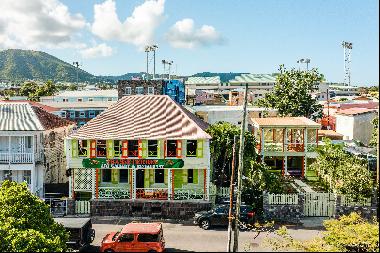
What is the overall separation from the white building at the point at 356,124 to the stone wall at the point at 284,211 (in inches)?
1165

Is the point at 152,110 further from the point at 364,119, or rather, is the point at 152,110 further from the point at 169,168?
the point at 364,119

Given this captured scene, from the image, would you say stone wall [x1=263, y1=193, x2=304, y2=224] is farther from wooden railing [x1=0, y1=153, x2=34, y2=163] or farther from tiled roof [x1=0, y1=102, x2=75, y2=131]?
wooden railing [x1=0, y1=153, x2=34, y2=163]

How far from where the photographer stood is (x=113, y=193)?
31969 mm

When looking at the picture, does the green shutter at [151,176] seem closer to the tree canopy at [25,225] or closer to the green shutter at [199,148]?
the green shutter at [199,148]

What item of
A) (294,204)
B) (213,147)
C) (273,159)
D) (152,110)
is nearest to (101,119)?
(152,110)

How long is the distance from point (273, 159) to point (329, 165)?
463 inches

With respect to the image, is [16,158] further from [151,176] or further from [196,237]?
[196,237]

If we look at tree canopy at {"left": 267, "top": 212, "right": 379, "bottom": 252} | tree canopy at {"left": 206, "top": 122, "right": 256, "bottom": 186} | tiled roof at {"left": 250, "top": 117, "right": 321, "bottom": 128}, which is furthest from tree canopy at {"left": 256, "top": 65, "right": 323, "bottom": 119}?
tree canopy at {"left": 267, "top": 212, "right": 379, "bottom": 252}

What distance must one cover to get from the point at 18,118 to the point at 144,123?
10.0 meters

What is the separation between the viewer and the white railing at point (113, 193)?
3178 cm

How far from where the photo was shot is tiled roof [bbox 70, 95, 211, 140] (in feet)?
104

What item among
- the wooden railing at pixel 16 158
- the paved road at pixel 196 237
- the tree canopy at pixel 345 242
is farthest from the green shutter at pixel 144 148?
the tree canopy at pixel 345 242

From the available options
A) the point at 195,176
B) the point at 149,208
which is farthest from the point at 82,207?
the point at 195,176

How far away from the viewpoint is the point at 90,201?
103 feet
